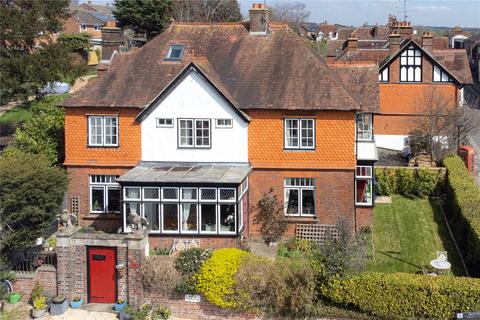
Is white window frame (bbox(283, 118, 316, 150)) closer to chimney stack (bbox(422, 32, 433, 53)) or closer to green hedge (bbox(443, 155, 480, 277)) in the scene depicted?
green hedge (bbox(443, 155, 480, 277))

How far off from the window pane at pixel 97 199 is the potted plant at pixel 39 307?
736cm

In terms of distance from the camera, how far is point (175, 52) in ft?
97.6

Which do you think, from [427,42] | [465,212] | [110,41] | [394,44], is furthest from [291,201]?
[427,42]

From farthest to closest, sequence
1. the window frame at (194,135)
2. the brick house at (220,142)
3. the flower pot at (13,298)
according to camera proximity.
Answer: the window frame at (194,135)
the brick house at (220,142)
the flower pot at (13,298)

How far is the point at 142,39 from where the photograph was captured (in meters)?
58.2

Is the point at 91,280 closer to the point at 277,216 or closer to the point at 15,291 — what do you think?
the point at 15,291

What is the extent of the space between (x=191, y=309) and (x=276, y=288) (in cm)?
306

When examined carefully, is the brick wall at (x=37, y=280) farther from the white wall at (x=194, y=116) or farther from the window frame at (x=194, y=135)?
the window frame at (x=194, y=135)

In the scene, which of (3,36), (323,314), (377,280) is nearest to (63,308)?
(323,314)

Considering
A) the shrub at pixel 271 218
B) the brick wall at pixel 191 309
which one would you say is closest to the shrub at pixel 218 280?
the brick wall at pixel 191 309

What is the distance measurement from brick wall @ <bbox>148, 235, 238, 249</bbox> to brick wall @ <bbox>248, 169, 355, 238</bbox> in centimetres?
283

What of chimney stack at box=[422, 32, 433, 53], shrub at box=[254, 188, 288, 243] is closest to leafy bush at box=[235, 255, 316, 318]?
shrub at box=[254, 188, 288, 243]

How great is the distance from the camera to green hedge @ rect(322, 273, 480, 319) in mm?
18750

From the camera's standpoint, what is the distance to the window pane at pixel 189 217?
80.8 ft
